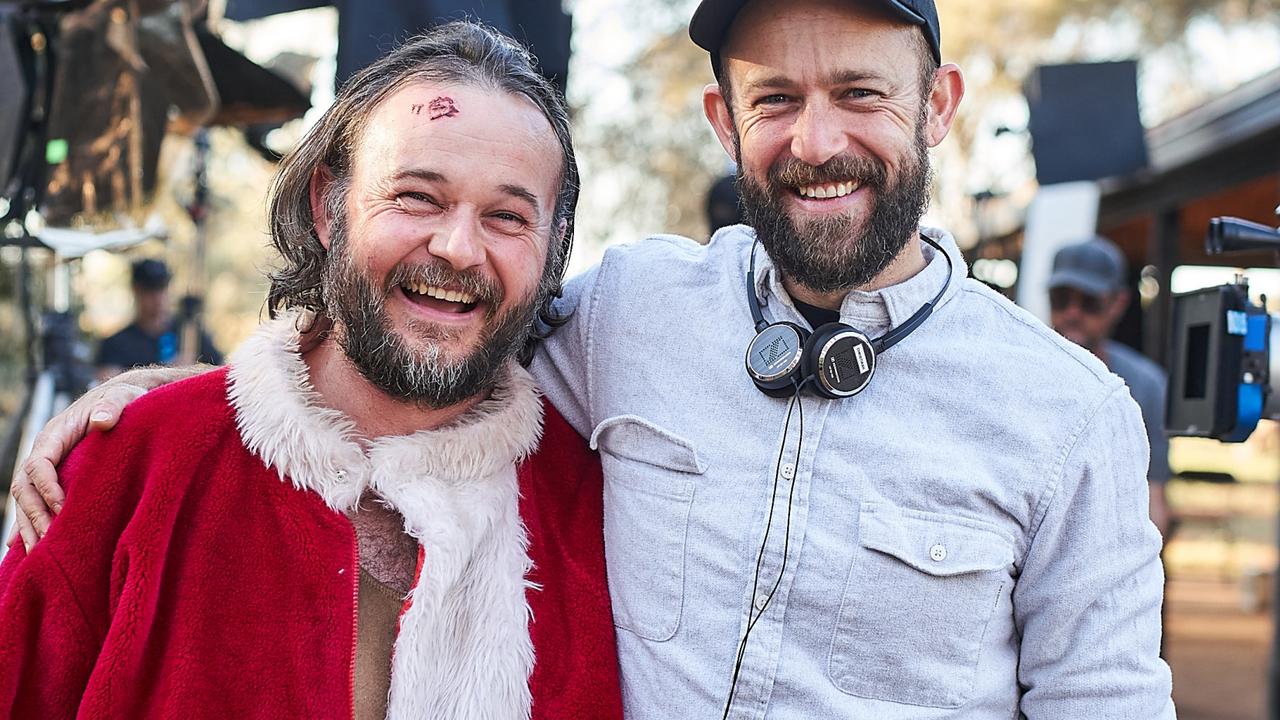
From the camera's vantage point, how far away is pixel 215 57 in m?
5.08

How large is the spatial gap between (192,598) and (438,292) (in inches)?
25.2

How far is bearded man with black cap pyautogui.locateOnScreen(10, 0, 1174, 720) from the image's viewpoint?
2076 millimetres

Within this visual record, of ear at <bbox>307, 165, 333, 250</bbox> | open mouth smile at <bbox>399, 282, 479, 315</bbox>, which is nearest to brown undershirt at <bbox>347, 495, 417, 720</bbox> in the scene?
open mouth smile at <bbox>399, 282, 479, 315</bbox>

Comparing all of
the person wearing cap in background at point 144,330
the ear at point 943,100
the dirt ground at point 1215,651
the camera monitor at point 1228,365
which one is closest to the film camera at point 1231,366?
the camera monitor at point 1228,365

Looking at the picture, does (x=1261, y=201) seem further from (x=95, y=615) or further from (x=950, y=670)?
(x=95, y=615)

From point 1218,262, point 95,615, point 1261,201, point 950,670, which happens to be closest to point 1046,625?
point 950,670

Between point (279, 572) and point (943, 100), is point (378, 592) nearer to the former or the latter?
point (279, 572)

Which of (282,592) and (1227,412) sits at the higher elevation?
(1227,412)

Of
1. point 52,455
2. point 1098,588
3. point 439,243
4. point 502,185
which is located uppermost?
point 502,185

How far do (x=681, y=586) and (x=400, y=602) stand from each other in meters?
0.49

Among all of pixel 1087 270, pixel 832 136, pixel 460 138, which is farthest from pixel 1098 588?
pixel 1087 270

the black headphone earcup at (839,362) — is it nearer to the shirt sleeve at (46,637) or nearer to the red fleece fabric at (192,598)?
the red fleece fabric at (192,598)

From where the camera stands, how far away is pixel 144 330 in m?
7.39

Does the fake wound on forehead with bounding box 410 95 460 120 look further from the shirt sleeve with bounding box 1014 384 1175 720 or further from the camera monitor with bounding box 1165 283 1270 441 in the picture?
the camera monitor with bounding box 1165 283 1270 441
